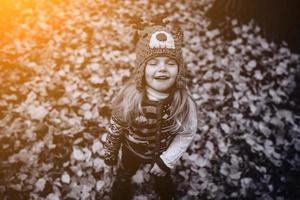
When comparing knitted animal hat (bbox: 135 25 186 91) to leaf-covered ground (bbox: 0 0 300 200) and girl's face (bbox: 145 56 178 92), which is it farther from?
leaf-covered ground (bbox: 0 0 300 200)

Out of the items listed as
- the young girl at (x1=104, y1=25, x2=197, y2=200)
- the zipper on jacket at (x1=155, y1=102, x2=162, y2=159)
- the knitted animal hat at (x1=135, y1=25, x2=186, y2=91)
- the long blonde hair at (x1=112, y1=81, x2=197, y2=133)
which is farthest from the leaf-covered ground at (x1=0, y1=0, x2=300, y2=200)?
the knitted animal hat at (x1=135, y1=25, x2=186, y2=91)

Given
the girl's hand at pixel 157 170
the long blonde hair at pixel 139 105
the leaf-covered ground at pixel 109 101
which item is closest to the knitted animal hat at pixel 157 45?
the long blonde hair at pixel 139 105

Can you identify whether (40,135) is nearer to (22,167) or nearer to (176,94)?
(22,167)

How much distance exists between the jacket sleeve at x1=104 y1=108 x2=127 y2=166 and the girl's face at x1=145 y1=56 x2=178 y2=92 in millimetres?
464

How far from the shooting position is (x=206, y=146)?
14.7 feet

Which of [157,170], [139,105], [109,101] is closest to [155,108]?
[139,105]

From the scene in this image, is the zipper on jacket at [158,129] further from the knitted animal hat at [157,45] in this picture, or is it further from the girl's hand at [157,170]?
the knitted animal hat at [157,45]

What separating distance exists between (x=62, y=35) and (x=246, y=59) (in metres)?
3.20

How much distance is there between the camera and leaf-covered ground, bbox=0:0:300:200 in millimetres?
4035

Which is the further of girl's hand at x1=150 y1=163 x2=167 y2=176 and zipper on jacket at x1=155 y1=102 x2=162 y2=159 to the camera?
girl's hand at x1=150 y1=163 x2=167 y2=176

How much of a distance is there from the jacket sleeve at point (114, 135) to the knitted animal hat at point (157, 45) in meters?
0.45

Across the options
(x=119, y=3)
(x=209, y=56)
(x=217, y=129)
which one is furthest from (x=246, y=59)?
(x=119, y=3)

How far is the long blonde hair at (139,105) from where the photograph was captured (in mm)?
2793

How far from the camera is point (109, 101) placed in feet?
15.6
